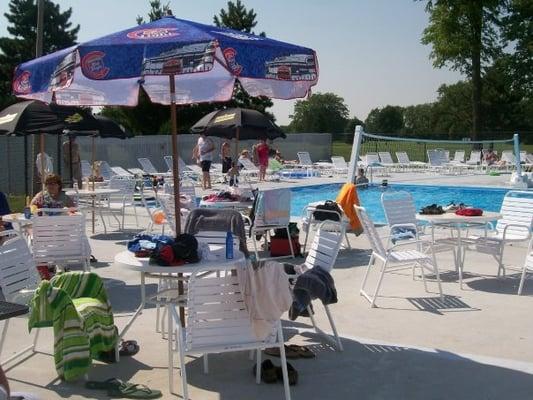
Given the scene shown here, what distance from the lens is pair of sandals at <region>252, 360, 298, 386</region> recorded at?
4242mm

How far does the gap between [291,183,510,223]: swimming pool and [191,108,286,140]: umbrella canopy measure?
5499 mm

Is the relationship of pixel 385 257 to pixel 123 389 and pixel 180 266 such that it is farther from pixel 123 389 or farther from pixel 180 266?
pixel 123 389

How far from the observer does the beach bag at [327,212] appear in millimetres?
8805

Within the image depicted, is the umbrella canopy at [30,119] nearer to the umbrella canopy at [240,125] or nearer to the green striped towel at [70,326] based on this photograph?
the umbrella canopy at [240,125]

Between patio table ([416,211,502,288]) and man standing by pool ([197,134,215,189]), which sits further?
man standing by pool ([197,134,215,189])

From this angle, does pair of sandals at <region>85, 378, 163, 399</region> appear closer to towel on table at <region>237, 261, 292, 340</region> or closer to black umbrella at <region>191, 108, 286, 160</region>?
towel on table at <region>237, 261, 292, 340</region>

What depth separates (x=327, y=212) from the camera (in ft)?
28.8

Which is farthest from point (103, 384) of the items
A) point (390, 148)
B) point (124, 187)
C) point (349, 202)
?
point (390, 148)

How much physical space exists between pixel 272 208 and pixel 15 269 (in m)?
4.20

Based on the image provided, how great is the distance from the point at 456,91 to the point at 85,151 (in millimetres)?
58359

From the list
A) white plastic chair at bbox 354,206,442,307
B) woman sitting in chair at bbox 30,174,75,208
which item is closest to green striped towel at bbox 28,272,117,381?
white plastic chair at bbox 354,206,442,307

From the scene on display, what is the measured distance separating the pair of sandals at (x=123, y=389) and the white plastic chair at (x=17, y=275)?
872 millimetres

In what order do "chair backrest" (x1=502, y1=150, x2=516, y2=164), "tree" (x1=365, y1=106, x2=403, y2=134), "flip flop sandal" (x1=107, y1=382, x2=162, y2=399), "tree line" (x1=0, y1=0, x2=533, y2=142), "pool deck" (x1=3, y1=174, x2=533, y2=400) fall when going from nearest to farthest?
"flip flop sandal" (x1=107, y1=382, x2=162, y2=399), "pool deck" (x1=3, y1=174, x2=533, y2=400), "chair backrest" (x1=502, y1=150, x2=516, y2=164), "tree line" (x1=0, y1=0, x2=533, y2=142), "tree" (x1=365, y1=106, x2=403, y2=134)

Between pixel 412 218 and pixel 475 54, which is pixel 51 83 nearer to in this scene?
pixel 412 218
